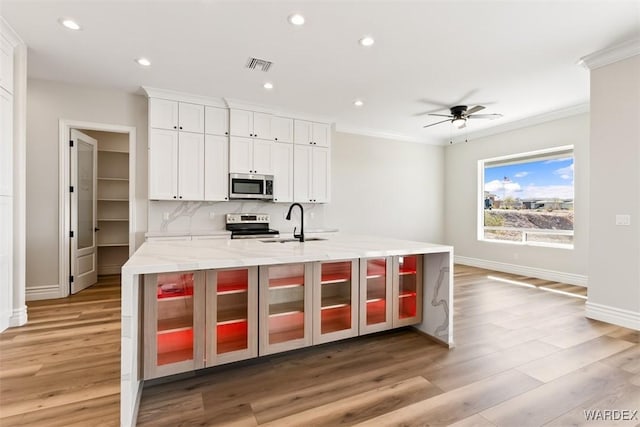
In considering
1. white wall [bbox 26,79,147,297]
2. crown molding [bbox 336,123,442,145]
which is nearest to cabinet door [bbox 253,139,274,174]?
crown molding [bbox 336,123,442,145]

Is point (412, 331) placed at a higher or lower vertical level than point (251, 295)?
lower

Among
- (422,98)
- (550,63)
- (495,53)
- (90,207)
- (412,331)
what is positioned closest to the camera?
(412,331)

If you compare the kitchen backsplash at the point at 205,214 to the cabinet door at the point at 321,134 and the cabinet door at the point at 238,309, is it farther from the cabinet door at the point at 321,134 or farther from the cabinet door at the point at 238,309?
the cabinet door at the point at 238,309

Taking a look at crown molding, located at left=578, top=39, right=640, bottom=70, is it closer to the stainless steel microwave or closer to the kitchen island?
the kitchen island

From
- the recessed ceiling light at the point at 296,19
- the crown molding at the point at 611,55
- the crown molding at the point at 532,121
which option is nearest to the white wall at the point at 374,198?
the crown molding at the point at 532,121

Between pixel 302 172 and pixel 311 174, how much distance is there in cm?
17

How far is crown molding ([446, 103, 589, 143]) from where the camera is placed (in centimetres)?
459

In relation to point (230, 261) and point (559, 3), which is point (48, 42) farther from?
point (559, 3)

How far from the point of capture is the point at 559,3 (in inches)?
91.4

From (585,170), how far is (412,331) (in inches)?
A: 157

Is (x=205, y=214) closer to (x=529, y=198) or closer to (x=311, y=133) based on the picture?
(x=311, y=133)

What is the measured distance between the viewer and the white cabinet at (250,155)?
4.46 m

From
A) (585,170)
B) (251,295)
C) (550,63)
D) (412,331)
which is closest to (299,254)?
(251,295)

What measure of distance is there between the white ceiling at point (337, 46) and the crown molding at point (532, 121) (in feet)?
0.80
